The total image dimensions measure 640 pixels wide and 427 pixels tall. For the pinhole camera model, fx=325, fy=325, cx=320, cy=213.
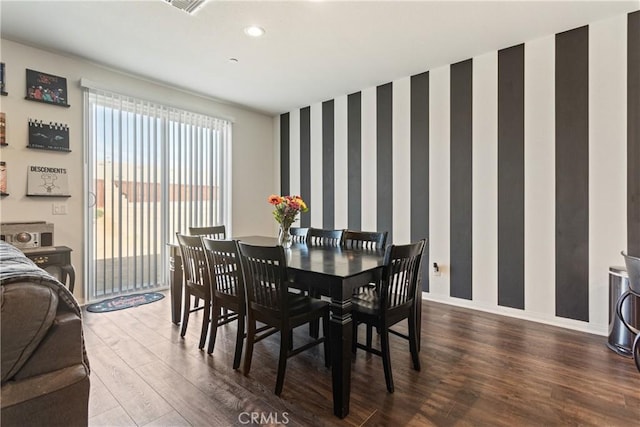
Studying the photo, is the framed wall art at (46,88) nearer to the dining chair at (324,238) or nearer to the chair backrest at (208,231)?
the chair backrest at (208,231)

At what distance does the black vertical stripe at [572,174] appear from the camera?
2910mm

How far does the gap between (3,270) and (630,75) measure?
4.15 meters

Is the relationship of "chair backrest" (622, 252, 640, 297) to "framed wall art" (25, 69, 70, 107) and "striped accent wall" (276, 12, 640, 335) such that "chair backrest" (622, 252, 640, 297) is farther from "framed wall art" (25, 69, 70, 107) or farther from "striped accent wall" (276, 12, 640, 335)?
"framed wall art" (25, 69, 70, 107)

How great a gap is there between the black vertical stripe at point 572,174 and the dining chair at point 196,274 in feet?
10.4

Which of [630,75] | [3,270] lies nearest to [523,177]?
[630,75]

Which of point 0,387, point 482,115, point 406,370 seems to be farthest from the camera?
point 482,115

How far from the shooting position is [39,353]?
0.99 meters

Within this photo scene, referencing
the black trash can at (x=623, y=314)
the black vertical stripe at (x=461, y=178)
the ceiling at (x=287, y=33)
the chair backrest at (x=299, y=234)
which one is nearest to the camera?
the black trash can at (x=623, y=314)

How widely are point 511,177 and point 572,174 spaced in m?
0.49

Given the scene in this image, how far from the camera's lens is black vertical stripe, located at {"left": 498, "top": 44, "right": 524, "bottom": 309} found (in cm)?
325

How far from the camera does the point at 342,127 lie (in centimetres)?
469

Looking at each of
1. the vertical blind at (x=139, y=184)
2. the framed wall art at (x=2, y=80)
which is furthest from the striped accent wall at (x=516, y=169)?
the framed wall art at (x=2, y=80)

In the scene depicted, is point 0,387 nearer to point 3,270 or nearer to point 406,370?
point 3,270

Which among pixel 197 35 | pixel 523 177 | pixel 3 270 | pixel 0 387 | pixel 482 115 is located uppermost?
pixel 197 35
